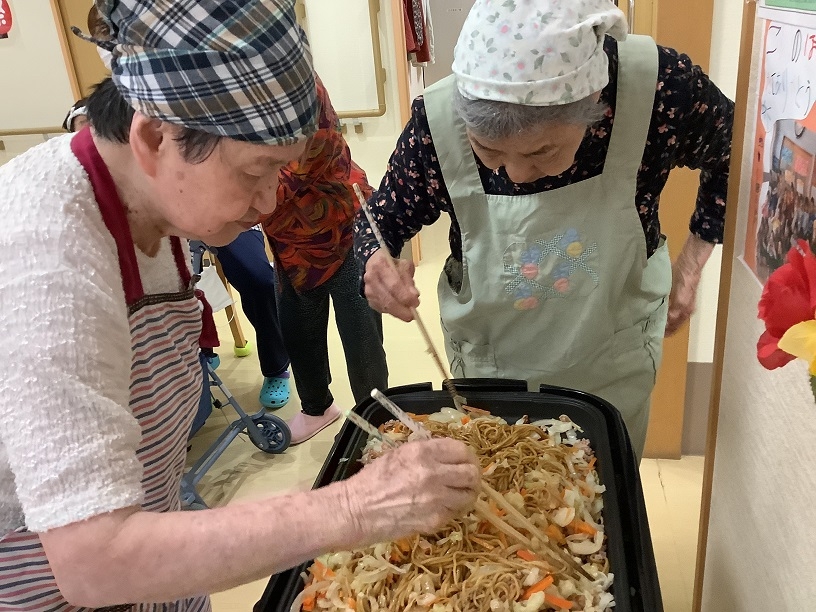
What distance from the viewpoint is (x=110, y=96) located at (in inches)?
29.5

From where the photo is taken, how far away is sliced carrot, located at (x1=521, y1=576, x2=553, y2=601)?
2.77ft

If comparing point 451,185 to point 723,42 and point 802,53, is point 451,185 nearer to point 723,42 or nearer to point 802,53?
point 802,53

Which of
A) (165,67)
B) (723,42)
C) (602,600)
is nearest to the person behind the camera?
(165,67)

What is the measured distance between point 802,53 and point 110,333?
79cm

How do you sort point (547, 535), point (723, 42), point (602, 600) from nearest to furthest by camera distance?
point (602, 600) → point (547, 535) → point (723, 42)

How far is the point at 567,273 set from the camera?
47.1 inches

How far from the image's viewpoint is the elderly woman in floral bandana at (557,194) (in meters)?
0.96

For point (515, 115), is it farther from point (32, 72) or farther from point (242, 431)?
point (32, 72)

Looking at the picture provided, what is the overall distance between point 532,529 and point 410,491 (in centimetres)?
25

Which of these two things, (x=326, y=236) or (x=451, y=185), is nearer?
(x=451, y=185)

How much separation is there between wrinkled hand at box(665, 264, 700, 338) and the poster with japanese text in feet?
1.34

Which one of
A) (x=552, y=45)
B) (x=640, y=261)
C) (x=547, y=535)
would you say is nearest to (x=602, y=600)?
(x=547, y=535)

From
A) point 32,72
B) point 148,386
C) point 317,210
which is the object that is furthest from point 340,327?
point 32,72

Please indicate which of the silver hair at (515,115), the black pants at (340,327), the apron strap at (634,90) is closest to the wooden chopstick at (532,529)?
the silver hair at (515,115)
